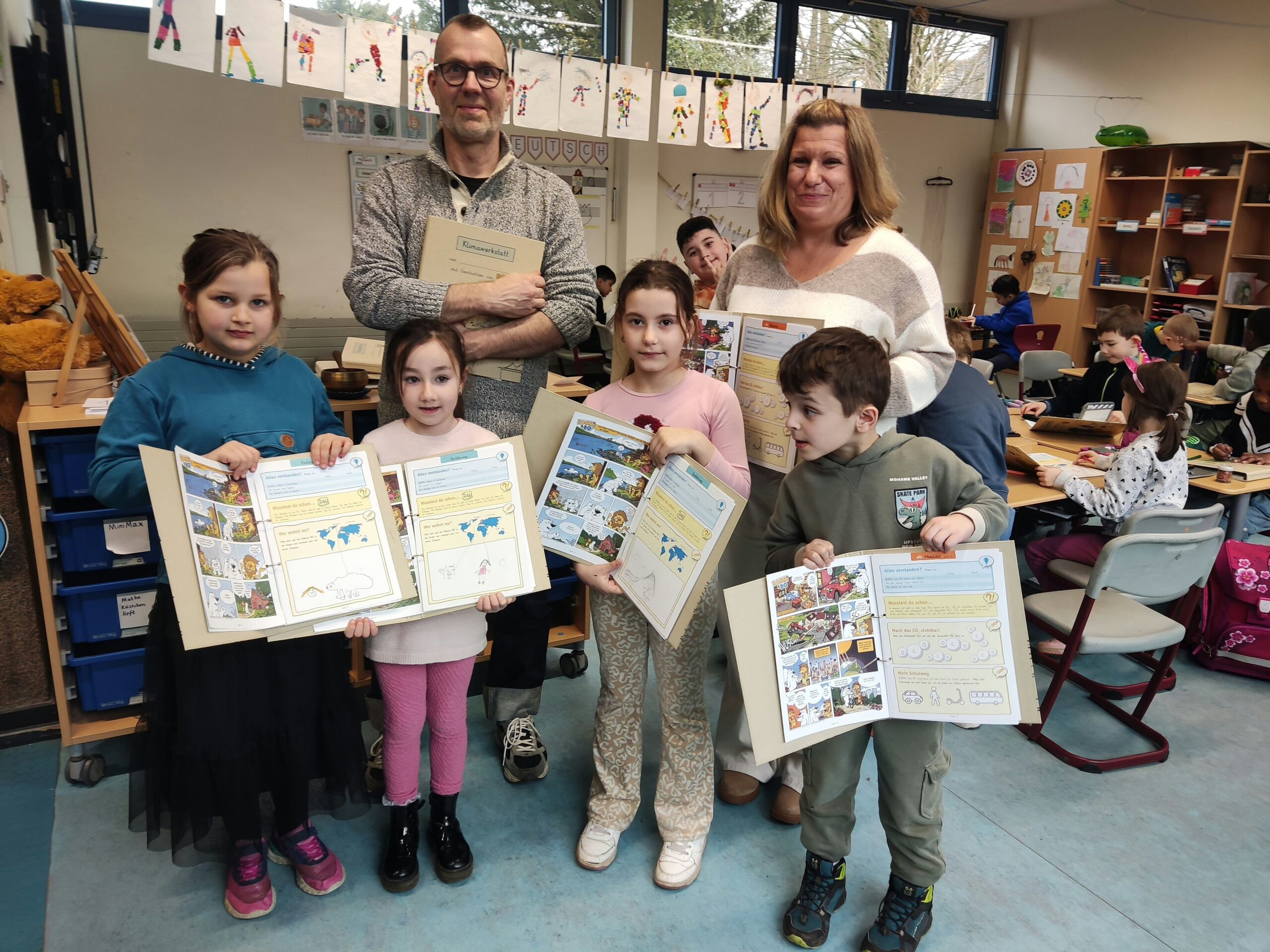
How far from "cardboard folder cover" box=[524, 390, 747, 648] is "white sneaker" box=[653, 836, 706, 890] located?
0.52 meters

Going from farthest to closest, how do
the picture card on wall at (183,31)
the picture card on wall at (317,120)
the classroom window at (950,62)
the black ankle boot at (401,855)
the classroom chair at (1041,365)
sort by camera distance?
the classroom window at (950,62) → the classroom chair at (1041,365) → the picture card on wall at (317,120) → the picture card on wall at (183,31) → the black ankle boot at (401,855)

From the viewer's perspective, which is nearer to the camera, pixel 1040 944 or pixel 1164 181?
pixel 1040 944

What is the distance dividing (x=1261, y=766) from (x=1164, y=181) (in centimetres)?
575

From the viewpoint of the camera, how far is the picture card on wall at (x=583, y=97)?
376cm

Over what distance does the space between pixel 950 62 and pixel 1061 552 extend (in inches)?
237

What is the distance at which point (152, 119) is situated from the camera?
454 cm

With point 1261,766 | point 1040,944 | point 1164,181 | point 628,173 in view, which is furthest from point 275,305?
point 1164,181

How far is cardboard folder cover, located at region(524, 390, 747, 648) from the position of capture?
158cm

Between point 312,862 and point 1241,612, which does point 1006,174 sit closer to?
point 1241,612

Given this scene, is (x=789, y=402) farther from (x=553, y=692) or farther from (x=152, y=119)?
(x=152, y=119)

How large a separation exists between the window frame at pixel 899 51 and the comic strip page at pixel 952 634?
541 centimetres

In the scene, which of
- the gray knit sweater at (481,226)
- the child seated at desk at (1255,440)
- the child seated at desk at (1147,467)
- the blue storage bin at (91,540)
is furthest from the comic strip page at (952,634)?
the child seated at desk at (1255,440)

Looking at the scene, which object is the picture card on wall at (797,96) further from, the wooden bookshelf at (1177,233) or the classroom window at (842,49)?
the wooden bookshelf at (1177,233)

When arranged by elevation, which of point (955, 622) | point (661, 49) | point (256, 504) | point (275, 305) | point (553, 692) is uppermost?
point (661, 49)
